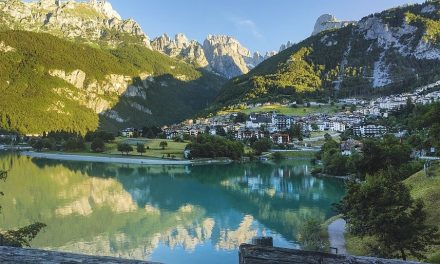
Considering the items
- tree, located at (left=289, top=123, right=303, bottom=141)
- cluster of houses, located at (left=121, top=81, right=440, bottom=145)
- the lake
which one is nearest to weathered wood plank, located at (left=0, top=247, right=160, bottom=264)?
the lake

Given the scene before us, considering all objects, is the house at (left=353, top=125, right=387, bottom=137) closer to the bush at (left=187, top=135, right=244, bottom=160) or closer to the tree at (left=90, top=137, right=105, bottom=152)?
the bush at (left=187, top=135, right=244, bottom=160)

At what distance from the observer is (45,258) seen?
291cm

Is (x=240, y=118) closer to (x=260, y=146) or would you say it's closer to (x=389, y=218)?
(x=260, y=146)

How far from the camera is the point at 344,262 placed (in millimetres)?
2773

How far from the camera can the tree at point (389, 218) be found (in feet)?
56.9

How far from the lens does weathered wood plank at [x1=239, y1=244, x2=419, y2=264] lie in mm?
2771

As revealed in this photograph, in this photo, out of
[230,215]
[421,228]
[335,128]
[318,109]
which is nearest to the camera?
[421,228]

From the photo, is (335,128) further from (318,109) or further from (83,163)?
(83,163)

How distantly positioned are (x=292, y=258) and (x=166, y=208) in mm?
46130

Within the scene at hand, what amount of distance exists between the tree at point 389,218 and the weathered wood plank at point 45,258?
1513 centimetres

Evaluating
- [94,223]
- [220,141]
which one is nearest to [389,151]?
[94,223]

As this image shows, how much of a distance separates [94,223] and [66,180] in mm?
31282

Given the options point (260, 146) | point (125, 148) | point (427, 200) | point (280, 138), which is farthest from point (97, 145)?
point (427, 200)

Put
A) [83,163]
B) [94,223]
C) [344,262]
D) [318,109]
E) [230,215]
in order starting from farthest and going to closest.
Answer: [318,109], [83,163], [230,215], [94,223], [344,262]
